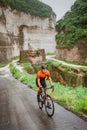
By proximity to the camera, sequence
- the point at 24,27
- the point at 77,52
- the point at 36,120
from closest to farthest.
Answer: the point at 36,120 < the point at 77,52 < the point at 24,27

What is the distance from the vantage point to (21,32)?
7688 cm

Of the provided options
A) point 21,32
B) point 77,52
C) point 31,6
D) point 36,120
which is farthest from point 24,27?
point 36,120

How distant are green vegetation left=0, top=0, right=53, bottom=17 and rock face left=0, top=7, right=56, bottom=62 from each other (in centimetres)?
136

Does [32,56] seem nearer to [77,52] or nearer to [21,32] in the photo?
[77,52]

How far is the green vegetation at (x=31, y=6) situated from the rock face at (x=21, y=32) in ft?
4.46

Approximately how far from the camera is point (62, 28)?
5806 cm

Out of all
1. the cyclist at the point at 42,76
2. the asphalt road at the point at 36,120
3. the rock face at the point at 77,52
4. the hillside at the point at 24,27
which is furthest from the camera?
the hillside at the point at 24,27

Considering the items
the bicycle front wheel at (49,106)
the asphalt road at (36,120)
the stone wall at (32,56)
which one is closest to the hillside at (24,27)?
the stone wall at (32,56)

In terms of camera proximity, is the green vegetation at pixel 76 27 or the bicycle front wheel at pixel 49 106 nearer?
the bicycle front wheel at pixel 49 106

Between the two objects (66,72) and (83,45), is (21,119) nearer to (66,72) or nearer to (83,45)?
(66,72)

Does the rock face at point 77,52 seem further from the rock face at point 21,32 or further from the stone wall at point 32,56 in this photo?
the rock face at point 21,32

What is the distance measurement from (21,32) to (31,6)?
38.9ft

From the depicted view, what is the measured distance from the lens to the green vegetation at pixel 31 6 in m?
70.7

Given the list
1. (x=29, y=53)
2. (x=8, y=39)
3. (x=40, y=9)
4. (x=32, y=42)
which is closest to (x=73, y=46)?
(x=29, y=53)
